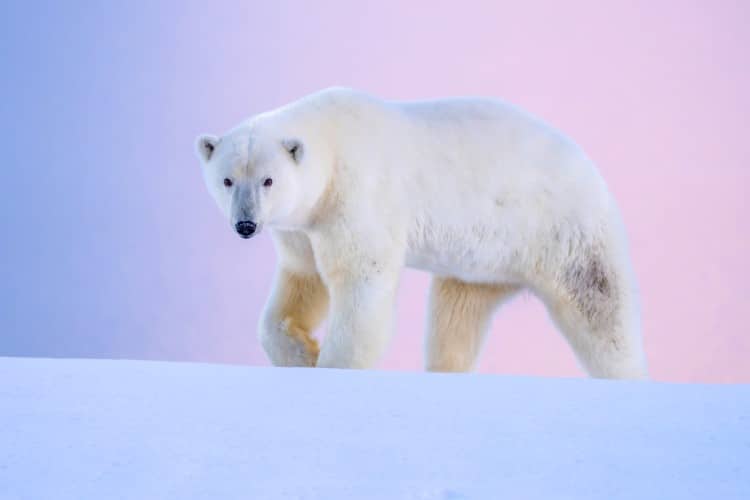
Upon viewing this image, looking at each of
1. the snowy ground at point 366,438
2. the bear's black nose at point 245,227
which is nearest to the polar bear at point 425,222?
the bear's black nose at point 245,227

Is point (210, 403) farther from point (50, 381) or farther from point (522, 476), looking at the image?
point (522, 476)

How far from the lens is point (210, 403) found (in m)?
2.81

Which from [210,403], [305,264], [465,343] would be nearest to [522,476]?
[210,403]

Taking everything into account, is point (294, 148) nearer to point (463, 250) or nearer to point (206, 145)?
point (206, 145)

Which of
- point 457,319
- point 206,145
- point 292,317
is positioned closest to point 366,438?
point 206,145

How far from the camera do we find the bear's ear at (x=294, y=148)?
545 centimetres

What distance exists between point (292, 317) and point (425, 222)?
1101mm

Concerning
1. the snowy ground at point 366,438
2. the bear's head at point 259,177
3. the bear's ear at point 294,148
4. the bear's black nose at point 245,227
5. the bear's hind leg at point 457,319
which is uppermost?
the bear's ear at point 294,148

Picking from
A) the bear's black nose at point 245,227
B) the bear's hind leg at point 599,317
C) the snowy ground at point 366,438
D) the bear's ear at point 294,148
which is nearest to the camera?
the snowy ground at point 366,438

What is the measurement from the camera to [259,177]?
5.38 metres

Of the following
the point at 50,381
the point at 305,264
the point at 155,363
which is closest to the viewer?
the point at 50,381

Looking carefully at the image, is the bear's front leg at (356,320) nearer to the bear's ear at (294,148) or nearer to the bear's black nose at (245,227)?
the bear's black nose at (245,227)

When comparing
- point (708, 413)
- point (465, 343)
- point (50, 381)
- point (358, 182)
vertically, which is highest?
point (358, 182)

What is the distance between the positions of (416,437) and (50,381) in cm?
143
